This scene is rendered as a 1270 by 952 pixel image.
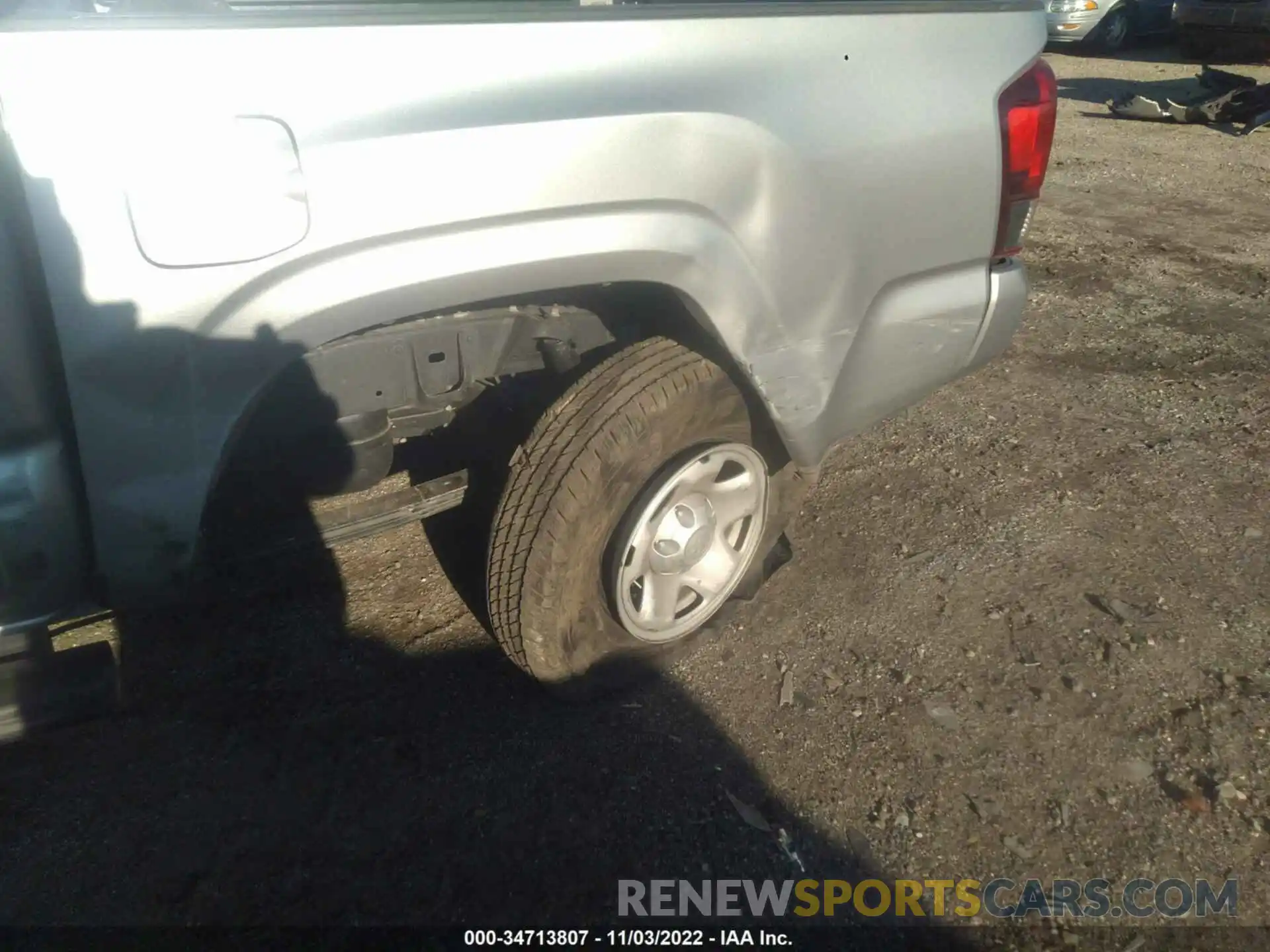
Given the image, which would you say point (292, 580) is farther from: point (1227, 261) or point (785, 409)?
point (1227, 261)

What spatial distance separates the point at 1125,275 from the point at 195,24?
5113 millimetres

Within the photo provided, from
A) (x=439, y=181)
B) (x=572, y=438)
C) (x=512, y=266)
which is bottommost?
(x=572, y=438)

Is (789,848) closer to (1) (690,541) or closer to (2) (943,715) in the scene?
(2) (943,715)

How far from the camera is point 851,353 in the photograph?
90.6 inches

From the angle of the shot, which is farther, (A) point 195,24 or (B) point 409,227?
(B) point 409,227

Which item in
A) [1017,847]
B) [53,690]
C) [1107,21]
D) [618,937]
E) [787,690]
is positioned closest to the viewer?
[53,690]

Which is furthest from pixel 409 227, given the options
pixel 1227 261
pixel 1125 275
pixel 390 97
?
pixel 1227 261

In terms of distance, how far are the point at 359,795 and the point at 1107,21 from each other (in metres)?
15.1

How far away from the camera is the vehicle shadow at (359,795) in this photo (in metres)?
2.06

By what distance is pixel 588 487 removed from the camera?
218 centimetres

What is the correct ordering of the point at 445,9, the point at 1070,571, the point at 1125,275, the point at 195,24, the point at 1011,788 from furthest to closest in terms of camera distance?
the point at 1125,275 < the point at 1070,571 < the point at 1011,788 < the point at 445,9 < the point at 195,24

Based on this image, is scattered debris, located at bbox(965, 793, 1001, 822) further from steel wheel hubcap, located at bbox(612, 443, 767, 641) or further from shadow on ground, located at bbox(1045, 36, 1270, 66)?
shadow on ground, located at bbox(1045, 36, 1270, 66)

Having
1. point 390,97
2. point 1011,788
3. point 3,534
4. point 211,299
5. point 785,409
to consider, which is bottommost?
point 1011,788

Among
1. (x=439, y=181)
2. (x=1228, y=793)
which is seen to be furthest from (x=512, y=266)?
(x=1228, y=793)
